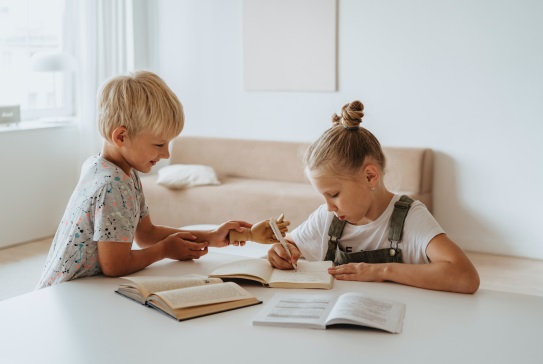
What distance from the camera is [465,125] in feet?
14.8

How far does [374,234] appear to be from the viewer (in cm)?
202

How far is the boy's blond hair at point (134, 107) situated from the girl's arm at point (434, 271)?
641 mm

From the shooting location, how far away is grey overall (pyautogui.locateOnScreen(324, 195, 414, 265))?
1.95m

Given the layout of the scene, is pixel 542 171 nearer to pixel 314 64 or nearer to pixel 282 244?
pixel 314 64

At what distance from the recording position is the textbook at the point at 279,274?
5.92 ft

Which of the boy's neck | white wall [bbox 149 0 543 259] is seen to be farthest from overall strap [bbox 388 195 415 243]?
white wall [bbox 149 0 543 259]

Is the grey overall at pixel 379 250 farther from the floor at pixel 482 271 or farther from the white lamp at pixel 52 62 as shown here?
the white lamp at pixel 52 62

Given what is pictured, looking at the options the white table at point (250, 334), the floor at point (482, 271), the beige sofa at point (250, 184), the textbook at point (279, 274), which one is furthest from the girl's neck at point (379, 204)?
the beige sofa at point (250, 184)

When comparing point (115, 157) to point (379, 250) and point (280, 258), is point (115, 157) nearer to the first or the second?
point (280, 258)

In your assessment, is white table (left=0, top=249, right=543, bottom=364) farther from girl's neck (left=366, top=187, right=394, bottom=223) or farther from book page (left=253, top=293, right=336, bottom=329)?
girl's neck (left=366, top=187, right=394, bottom=223)

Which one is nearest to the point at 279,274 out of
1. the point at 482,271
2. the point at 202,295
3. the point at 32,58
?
the point at 202,295

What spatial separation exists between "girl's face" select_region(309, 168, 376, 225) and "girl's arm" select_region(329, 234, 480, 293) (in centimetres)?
16

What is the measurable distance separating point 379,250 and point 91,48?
3.81 meters

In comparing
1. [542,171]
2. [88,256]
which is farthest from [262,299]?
[542,171]
